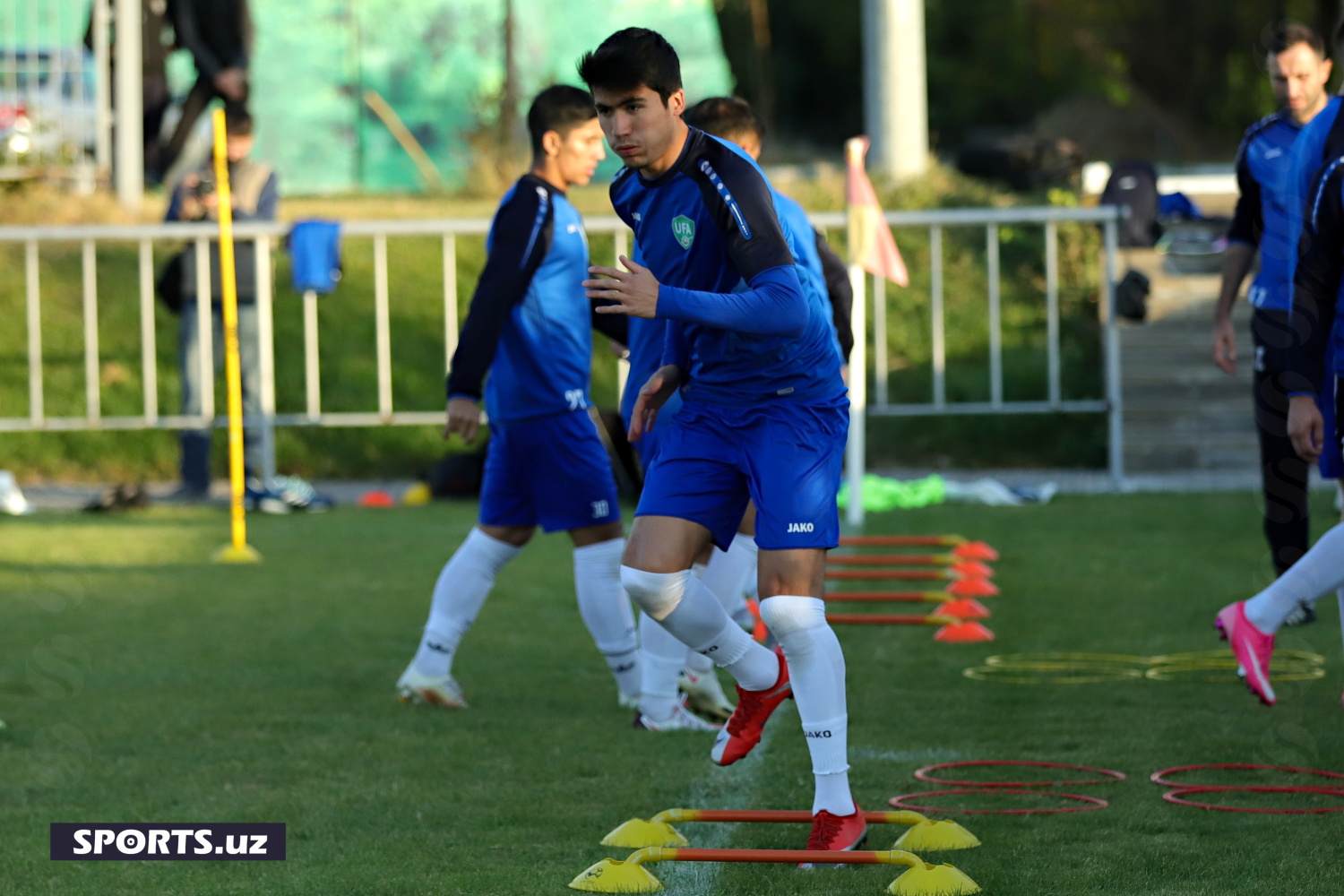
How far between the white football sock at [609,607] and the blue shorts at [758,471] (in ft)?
5.44

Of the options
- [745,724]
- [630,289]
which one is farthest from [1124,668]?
[630,289]

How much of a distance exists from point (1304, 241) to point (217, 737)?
350cm

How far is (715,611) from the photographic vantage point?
4.51 metres

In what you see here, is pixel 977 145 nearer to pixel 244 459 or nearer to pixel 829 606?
pixel 244 459

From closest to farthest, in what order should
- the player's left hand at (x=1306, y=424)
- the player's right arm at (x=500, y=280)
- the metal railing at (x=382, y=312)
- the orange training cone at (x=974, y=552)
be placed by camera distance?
the player's left hand at (x=1306, y=424)
the player's right arm at (x=500, y=280)
the orange training cone at (x=974, y=552)
the metal railing at (x=382, y=312)

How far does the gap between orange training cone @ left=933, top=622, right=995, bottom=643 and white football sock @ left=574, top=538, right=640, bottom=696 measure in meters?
1.56

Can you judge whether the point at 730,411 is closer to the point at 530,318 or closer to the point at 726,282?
the point at 726,282

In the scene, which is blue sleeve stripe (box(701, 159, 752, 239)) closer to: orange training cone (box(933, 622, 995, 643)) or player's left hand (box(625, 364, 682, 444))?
player's left hand (box(625, 364, 682, 444))

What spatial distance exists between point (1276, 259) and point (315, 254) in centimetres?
713

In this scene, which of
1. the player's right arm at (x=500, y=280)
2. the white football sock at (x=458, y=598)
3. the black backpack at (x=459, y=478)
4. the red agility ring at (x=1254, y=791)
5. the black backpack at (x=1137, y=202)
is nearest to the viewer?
the red agility ring at (x=1254, y=791)

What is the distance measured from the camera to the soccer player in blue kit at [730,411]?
417cm

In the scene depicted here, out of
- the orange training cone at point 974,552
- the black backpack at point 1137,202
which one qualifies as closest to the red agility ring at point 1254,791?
the orange training cone at point 974,552

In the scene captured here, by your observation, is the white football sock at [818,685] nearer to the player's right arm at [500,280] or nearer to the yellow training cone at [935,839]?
the yellow training cone at [935,839]

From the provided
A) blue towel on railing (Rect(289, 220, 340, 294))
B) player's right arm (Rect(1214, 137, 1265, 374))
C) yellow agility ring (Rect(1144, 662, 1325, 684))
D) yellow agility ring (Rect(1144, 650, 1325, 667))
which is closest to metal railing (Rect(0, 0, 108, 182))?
blue towel on railing (Rect(289, 220, 340, 294))
